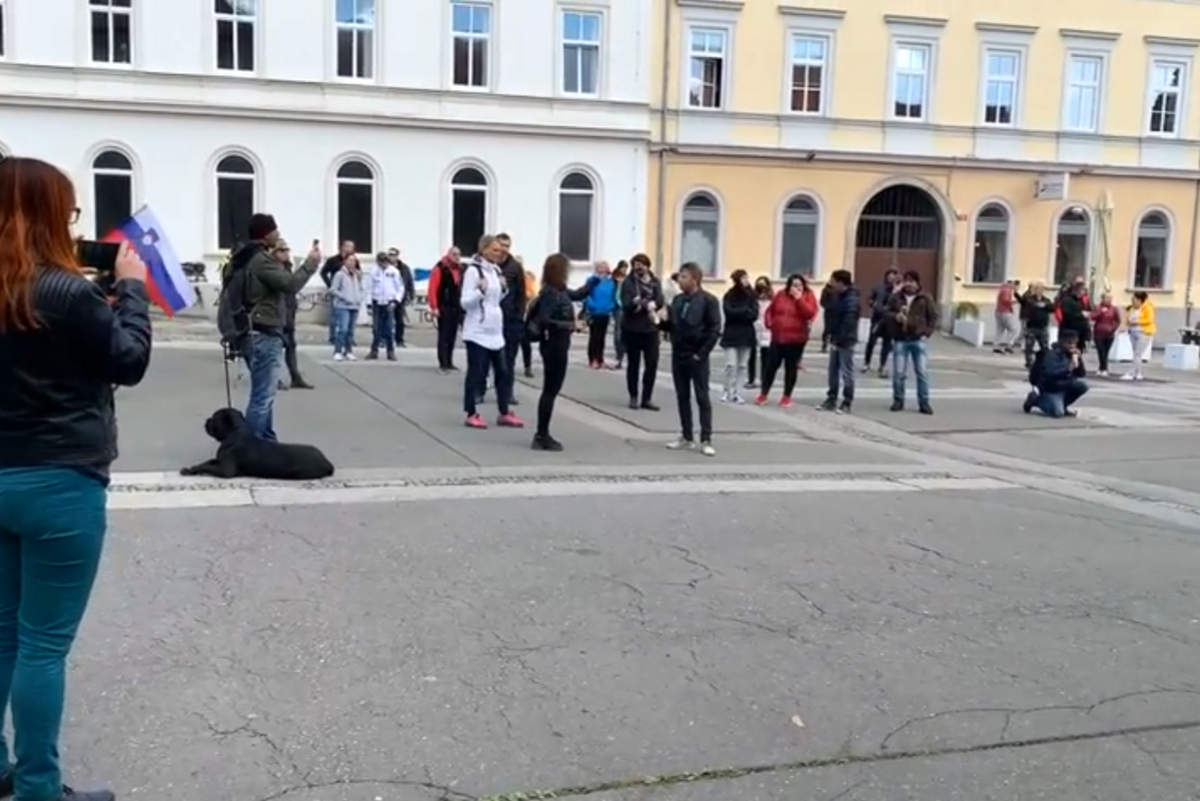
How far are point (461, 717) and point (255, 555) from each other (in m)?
2.43

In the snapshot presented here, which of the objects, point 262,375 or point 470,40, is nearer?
point 262,375

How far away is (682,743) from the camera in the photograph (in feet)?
13.5

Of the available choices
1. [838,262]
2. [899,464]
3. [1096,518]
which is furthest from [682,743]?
[838,262]

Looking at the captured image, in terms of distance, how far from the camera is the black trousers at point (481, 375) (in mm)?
10805

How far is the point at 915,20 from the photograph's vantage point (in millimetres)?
30031

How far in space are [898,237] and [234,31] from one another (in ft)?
59.0

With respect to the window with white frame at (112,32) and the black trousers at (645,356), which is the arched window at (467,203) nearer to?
the window with white frame at (112,32)

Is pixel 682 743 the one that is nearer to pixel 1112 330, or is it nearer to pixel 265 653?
pixel 265 653

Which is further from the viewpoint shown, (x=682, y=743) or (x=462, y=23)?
(x=462, y=23)

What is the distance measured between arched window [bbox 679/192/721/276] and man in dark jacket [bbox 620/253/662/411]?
16233 mm

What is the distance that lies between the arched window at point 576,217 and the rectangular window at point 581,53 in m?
2.15

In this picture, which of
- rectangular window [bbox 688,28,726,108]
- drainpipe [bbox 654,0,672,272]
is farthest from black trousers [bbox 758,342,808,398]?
rectangular window [bbox 688,28,726,108]

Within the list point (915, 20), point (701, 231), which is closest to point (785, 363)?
point (701, 231)

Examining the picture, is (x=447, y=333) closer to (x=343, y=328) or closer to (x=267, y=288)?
(x=343, y=328)
